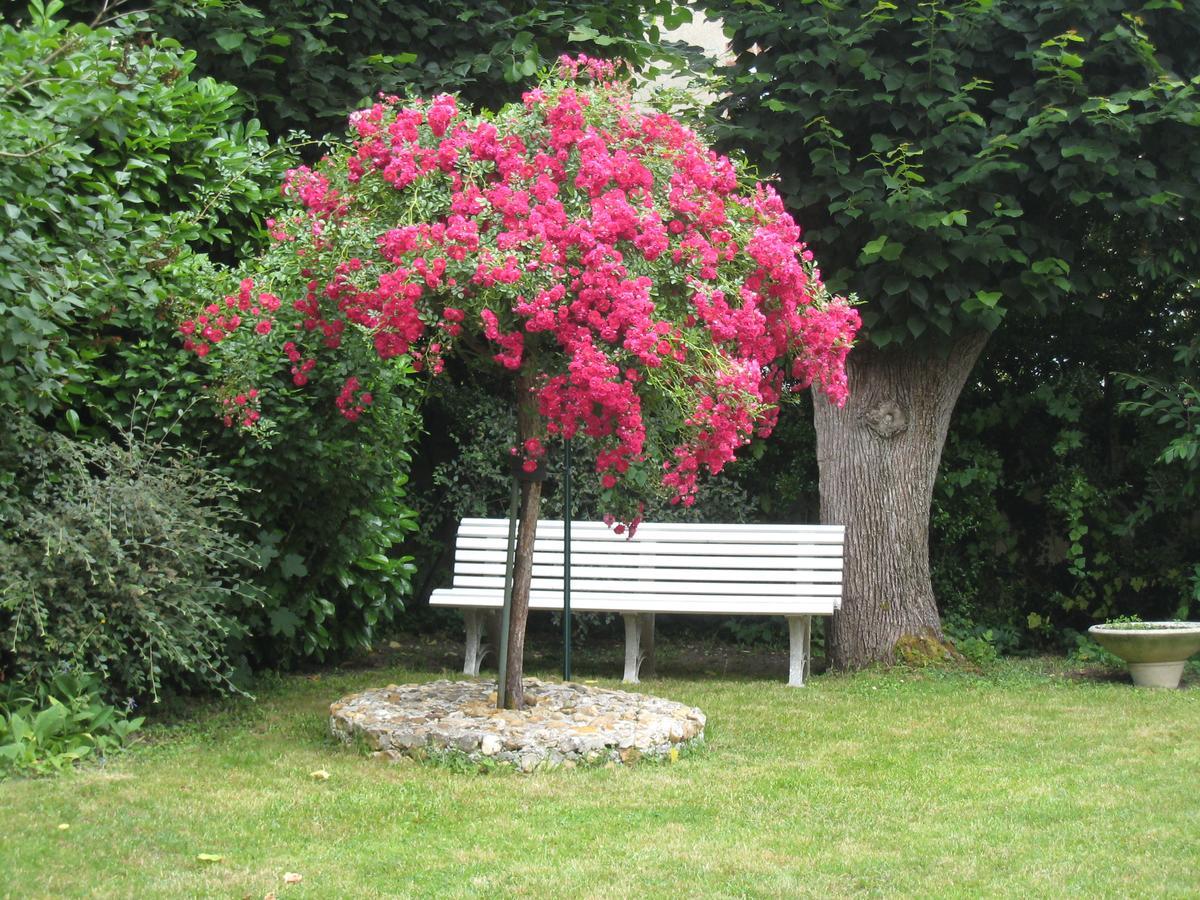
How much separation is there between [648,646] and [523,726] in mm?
2511

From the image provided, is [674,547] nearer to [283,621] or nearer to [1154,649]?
[283,621]

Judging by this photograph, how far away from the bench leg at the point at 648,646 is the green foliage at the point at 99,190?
3.30 m

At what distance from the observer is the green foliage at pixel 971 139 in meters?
7.23

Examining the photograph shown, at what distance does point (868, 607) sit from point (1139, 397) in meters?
2.59

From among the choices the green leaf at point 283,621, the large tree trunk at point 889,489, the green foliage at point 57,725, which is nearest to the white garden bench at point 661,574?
the large tree trunk at point 889,489

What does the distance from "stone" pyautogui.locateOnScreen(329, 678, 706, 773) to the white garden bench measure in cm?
141

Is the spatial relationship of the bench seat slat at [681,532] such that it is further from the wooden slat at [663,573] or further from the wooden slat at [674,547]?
the wooden slat at [663,573]

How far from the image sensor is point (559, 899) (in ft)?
12.3

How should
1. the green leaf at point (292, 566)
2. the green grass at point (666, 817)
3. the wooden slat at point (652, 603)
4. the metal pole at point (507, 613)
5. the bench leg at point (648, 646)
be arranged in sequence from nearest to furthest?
the green grass at point (666, 817) → the metal pole at point (507, 613) → the green leaf at point (292, 566) → the wooden slat at point (652, 603) → the bench leg at point (648, 646)

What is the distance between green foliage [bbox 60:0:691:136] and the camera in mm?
7719

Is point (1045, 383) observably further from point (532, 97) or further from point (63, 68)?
point (63, 68)

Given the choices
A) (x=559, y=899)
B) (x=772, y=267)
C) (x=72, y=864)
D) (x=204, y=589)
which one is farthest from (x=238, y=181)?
(x=559, y=899)

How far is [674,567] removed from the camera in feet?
25.8

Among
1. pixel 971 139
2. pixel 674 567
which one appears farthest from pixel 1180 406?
pixel 674 567
